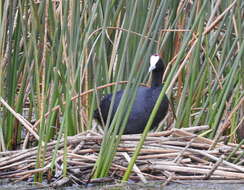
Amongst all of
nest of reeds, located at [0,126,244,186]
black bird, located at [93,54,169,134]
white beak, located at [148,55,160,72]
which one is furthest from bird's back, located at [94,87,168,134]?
nest of reeds, located at [0,126,244,186]

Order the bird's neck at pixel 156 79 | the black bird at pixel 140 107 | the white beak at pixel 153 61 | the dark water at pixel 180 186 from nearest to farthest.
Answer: the dark water at pixel 180 186
the white beak at pixel 153 61
the black bird at pixel 140 107
the bird's neck at pixel 156 79

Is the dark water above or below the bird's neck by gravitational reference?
below

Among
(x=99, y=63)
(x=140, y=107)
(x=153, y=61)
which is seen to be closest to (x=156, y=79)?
(x=140, y=107)

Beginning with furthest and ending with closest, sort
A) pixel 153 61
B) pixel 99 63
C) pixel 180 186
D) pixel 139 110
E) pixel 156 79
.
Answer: pixel 156 79
pixel 139 110
pixel 153 61
pixel 99 63
pixel 180 186

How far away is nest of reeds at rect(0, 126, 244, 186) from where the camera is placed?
144 inches

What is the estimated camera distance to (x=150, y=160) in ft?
12.7

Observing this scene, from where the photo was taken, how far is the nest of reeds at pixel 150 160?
3646 mm

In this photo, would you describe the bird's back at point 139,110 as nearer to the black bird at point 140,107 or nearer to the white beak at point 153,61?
the black bird at point 140,107

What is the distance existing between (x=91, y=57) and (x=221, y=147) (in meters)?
1.14

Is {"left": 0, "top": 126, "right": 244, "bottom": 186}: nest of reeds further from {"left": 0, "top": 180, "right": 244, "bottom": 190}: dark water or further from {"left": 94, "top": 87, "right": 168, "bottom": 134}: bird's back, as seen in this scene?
{"left": 94, "top": 87, "right": 168, "bottom": 134}: bird's back

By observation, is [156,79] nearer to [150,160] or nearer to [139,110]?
[139,110]

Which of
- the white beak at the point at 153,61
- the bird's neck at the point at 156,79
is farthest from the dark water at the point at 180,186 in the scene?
the bird's neck at the point at 156,79

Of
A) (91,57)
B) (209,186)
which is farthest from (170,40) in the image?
(209,186)

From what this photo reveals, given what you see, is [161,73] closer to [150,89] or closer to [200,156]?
[150,89]
